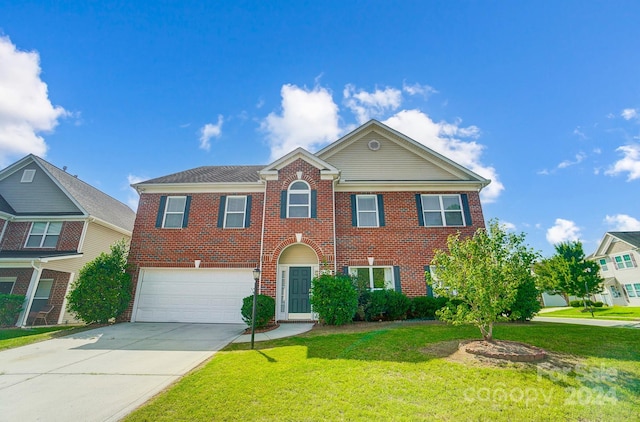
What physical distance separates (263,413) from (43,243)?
1790 centimetres

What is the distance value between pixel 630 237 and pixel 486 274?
116 ft

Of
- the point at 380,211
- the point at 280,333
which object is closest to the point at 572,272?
the point at 380,211

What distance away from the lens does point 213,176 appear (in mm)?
14883

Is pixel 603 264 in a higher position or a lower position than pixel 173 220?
lower

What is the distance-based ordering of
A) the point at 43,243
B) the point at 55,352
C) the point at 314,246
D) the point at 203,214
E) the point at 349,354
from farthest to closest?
the point at 43,243 < the point at 203,214 < the point at 314,246 < the point at 55,352 < the point at 349,354

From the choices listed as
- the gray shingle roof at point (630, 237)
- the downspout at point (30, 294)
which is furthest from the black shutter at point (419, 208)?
the gray shingle roof at point (630, 237)

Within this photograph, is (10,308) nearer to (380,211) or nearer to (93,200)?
(93,200)

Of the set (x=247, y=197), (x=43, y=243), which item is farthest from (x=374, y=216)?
(x=43, y=243)

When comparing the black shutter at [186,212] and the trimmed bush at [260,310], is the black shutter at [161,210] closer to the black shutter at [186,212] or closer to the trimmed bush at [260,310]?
the black shutter at [186,212]

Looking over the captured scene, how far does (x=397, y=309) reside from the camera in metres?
11.1

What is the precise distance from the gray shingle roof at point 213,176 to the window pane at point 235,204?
913 mm

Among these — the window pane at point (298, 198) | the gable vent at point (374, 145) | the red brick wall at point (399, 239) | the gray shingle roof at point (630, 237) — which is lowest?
the red brick wall at point (399, 239)

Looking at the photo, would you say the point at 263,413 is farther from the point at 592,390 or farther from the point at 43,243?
the point at 43,243

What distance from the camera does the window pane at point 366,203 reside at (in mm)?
13609
